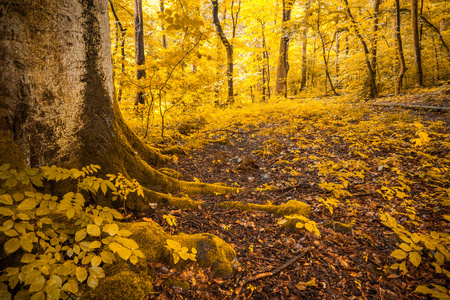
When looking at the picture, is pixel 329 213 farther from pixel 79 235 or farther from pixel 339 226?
pixel 79 235

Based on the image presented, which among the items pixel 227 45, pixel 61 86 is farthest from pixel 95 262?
pixel 227 45

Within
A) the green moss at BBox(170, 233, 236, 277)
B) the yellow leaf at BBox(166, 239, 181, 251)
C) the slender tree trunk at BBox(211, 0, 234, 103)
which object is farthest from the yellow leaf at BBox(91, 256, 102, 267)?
the slender tree trunk at BBox(211, 0, 234, 103)

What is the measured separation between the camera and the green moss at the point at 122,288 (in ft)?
4.46

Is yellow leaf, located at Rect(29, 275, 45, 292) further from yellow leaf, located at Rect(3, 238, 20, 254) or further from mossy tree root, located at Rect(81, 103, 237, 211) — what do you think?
mossy tree root, located at Rect(81, 103, 237, 211)

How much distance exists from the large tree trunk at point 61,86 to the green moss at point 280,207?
1.01 m

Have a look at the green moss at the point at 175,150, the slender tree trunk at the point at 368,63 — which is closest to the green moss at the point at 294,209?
the green moss at the point at 175,150

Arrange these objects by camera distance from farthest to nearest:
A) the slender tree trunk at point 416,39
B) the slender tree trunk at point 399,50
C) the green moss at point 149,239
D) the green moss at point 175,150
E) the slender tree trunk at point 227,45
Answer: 1. the slender tree trunk at point 227,45
2. the slender tree trunk at point 399,50
3. the slender tree trunk at point 416,39
4. the green moss at point 175,150
5. the green moss at point 149,239

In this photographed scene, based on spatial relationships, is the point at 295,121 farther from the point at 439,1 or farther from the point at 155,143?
the point at 439,1

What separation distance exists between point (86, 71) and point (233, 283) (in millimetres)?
2864

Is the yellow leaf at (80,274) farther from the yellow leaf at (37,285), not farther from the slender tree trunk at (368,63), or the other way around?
the slender tree trunk at (368,63)

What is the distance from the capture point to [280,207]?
303 centimetres

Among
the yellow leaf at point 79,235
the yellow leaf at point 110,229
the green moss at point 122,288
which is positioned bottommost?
the green moss at point 122,288

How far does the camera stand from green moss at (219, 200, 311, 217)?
292 centimetres

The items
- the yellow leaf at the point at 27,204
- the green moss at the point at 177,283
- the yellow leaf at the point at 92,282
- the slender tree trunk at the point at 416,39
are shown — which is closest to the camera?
the yellow leaf at the point at 92,282
